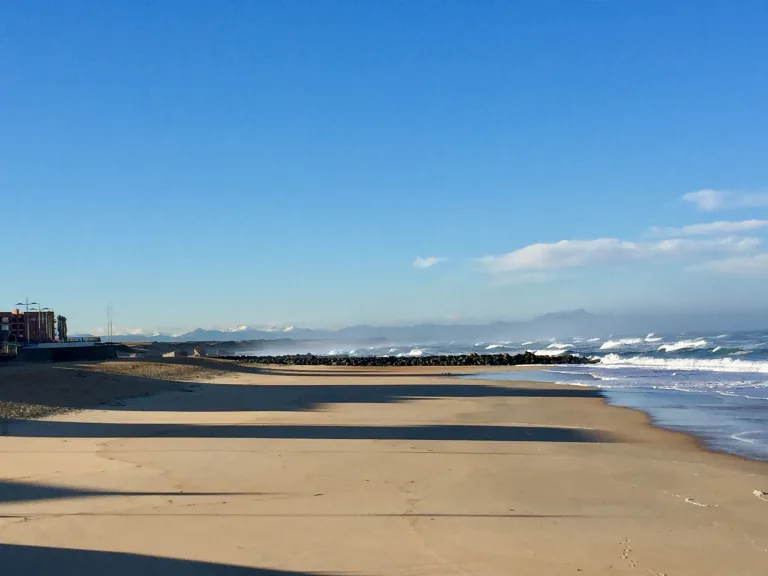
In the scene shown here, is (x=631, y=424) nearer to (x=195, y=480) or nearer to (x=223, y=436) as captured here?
(x=223, y=436)

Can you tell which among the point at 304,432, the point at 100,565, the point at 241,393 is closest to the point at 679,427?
the point at 304,432

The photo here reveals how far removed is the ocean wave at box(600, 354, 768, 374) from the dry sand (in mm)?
21442

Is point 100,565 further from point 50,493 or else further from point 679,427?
point 679,427

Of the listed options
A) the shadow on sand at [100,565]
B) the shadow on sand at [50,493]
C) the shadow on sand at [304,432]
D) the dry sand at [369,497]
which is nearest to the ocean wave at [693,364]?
the dry sand at [369,497]

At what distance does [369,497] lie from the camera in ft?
27.1

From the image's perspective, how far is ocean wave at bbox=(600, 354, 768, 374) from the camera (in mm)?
34631

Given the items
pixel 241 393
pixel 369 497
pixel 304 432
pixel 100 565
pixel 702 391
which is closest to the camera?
pixel 100 565

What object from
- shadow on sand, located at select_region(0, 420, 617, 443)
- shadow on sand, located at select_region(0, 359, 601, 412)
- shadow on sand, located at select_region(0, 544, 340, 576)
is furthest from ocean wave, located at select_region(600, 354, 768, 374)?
shadow on sand, located at select_region(0, 544, 340, 576)

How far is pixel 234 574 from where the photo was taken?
5461 millimetres

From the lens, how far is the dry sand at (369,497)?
5934mm

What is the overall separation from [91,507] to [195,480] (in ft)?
5.74

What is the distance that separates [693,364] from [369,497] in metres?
35.6

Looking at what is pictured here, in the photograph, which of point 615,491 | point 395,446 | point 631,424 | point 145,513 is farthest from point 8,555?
point 631,424

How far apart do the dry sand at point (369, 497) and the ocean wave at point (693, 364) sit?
70.3 ft
